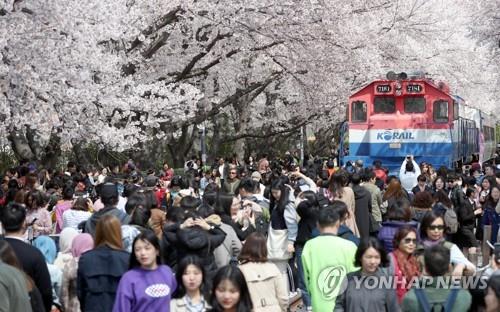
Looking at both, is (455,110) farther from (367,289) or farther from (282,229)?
(367,289)

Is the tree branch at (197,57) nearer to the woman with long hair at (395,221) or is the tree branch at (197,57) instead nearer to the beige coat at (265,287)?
the woman with long hair at (395,221)

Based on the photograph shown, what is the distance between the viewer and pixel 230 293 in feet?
20.6

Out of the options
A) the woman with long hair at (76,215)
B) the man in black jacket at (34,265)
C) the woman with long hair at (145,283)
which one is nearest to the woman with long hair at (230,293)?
the woman with long hair at (145,283)

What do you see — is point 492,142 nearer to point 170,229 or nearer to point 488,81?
point 488,81

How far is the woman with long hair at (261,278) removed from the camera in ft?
23.9

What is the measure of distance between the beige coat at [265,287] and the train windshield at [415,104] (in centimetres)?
1768

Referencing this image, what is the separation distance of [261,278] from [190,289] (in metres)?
0.69

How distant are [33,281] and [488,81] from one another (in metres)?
41.4

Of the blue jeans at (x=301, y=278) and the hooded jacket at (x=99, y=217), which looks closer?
the hooded jacket at (x=99, y=217)

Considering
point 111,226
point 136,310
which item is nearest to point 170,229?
point 111,226

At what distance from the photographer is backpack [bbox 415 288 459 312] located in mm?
6352

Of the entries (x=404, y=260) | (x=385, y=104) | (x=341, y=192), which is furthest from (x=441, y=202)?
(x=385, y=104)

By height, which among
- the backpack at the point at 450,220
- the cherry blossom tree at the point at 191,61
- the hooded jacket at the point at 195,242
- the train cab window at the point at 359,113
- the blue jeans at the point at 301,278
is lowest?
the blue jeans at the point at 301,278

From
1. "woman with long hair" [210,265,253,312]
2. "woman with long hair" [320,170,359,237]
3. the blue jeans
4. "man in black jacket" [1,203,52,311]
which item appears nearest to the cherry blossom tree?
"woman with long hair" [320,170,359,237]
